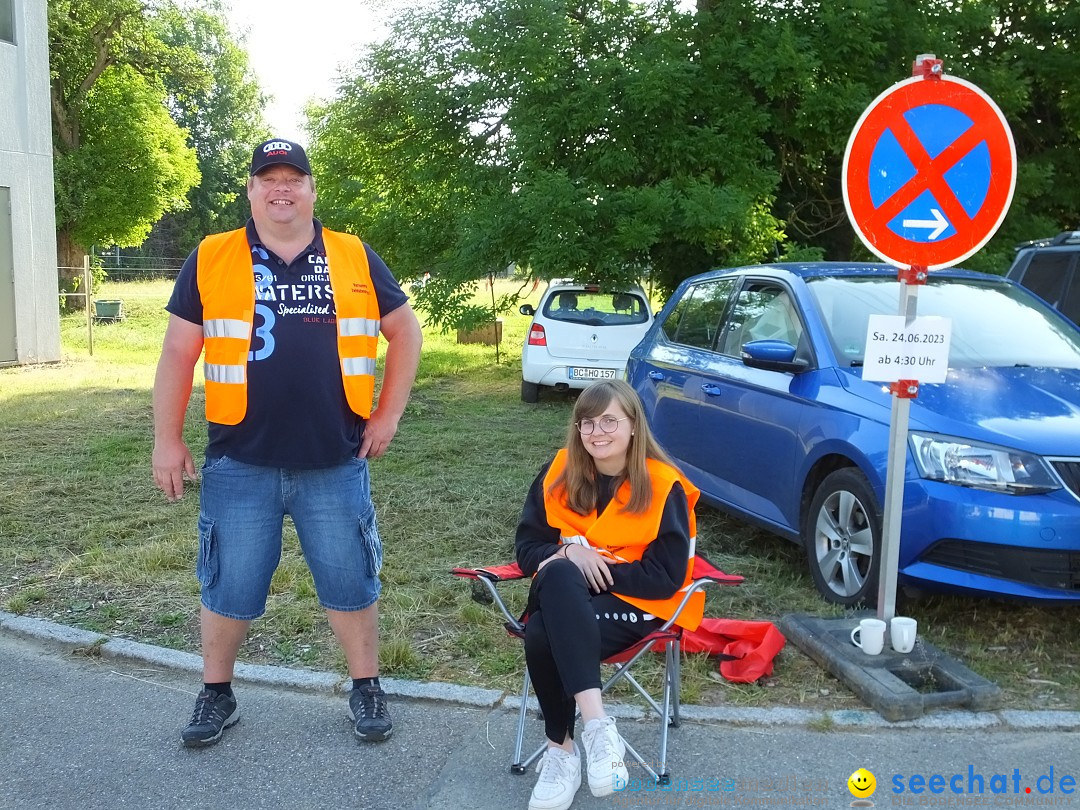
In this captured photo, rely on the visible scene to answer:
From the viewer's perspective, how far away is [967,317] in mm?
5441

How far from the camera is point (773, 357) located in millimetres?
5133

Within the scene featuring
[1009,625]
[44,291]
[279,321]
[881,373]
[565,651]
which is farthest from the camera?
[44,291]

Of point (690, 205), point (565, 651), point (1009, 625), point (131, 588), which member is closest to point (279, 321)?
point (565, 651)

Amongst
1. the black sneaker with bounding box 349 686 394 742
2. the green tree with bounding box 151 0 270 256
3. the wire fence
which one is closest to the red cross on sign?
the black sneaker with bounding box 349 686 394 742

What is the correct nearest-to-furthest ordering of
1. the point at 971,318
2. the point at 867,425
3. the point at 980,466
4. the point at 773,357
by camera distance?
the point at 980,466
the point at 867,425
the point at 773,357
the point at 971,318

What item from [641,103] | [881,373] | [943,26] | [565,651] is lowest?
[565,651]

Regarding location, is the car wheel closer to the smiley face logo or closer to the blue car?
the blue car

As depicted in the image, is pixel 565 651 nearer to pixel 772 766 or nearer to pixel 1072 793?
pixel 772 766

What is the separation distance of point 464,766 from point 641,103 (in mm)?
10169

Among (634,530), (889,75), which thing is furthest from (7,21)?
(634,530)

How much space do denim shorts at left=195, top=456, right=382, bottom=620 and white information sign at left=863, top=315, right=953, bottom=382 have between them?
6.58 feet

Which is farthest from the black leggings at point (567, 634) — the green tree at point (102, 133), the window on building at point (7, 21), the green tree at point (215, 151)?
the green tree at point (215, 151)

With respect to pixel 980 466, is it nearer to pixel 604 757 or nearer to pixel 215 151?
pixel 604 757

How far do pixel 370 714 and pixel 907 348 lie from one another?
7.95 ft
